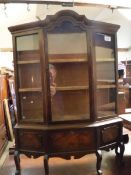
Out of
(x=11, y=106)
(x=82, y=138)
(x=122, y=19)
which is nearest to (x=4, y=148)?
(x=11, y=106)

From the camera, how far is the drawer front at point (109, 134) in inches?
113

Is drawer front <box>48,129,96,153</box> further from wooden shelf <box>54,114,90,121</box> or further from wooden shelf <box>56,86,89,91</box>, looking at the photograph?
wooden shelf <box>56,86,89,91</box>

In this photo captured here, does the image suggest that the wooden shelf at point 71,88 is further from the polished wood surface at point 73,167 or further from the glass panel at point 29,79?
the polished wood surface at point 73,167

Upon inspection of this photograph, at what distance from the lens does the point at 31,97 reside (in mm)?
2967

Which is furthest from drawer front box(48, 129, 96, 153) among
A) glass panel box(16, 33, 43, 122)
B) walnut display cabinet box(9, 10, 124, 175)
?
glass panel box(16, 33, 43, 122)

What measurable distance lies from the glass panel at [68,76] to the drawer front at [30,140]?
0.95 ft

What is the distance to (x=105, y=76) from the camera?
119 inches

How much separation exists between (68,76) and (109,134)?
0.90 meters

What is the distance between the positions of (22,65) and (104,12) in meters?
3.62

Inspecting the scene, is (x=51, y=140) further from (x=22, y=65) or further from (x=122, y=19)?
(x=122, y=19)

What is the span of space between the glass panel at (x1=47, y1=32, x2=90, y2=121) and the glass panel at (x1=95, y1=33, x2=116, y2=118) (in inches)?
6.9

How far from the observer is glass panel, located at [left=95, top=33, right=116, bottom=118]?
293cm

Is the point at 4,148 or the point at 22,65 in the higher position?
the point at 22,65

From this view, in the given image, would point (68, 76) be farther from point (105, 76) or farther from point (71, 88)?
point (105, 76)
